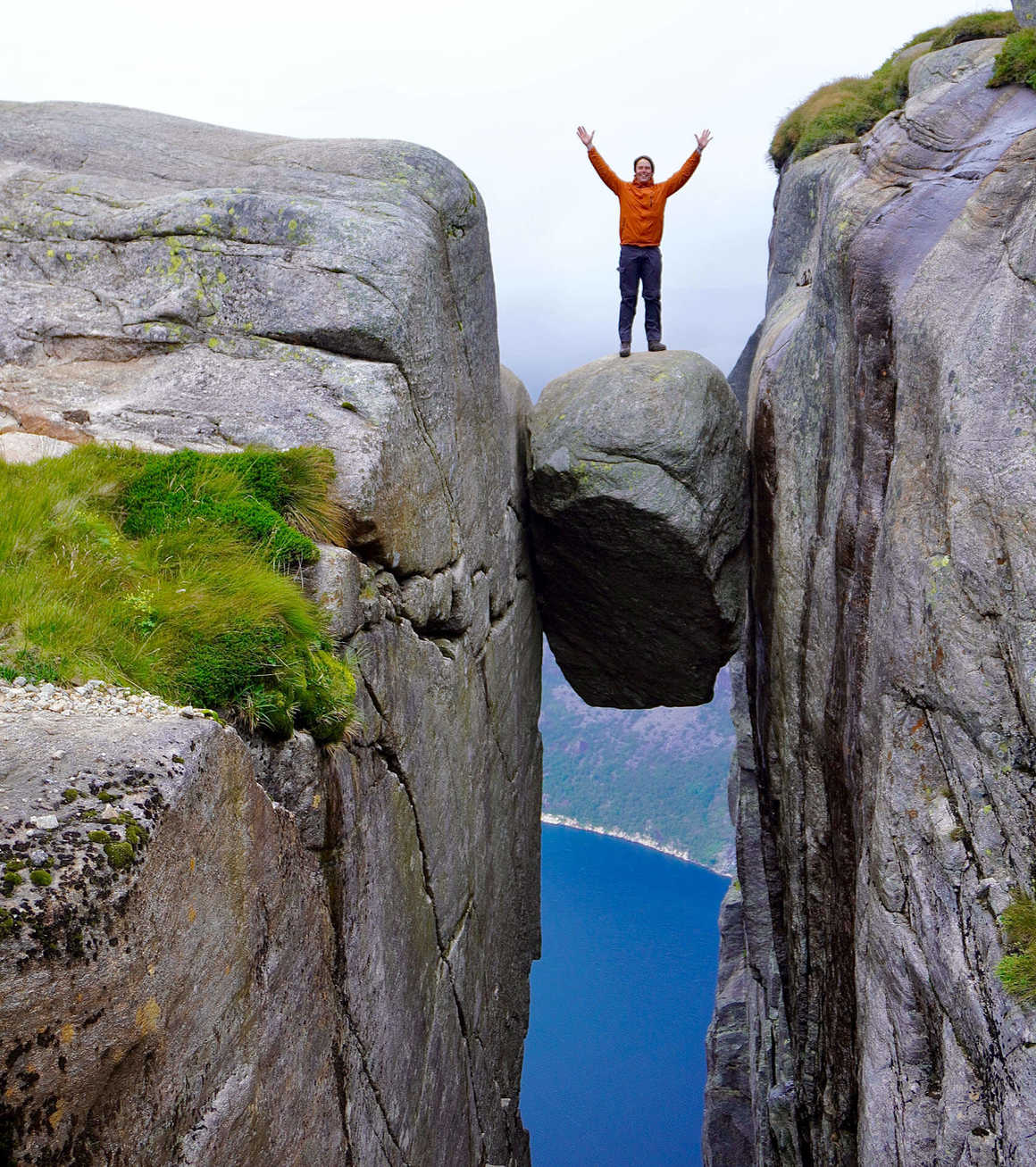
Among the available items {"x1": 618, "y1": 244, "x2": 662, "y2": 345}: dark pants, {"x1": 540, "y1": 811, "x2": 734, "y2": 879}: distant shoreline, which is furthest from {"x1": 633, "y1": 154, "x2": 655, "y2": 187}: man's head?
{"x1": 540, "y1": 811, "x2": 734, "y2": 879}: distant shoreline

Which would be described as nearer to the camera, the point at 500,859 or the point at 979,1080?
the point at 979,1080

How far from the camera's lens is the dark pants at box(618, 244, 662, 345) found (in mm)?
12773

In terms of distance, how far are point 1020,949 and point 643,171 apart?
10564 millimetres

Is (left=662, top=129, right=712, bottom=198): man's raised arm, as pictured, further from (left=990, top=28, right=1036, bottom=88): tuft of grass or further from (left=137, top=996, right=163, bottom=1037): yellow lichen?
(left=137, top=996, right=163, bottom=1037): yellow lichen

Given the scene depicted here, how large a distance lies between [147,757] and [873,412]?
→ 7470 millimetres

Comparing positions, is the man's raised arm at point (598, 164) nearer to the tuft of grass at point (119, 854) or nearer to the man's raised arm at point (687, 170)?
the man's raised arm at point (687, 170)

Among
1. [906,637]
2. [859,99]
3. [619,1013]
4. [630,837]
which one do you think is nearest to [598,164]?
[859,99]

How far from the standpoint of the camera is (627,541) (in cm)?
1270

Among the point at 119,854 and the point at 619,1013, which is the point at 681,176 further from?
the point at 619,1013

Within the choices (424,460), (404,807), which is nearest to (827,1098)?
(404,807)

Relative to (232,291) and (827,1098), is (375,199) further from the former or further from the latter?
(827,1098)

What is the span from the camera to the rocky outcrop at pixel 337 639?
3.89 metres

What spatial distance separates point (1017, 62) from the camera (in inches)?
336

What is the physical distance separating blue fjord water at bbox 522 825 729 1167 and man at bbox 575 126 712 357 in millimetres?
20643
